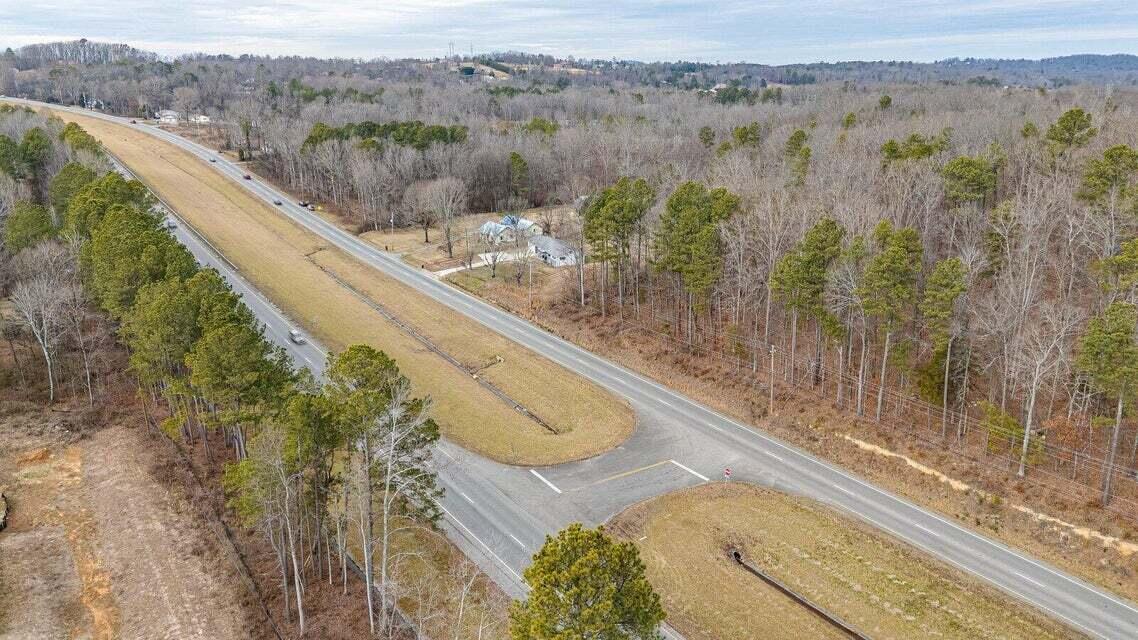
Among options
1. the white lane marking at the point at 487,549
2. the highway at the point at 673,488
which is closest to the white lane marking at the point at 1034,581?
the highway at the point at 673,488

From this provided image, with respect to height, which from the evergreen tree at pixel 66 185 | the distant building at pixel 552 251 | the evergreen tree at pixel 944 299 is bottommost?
the distant building at pixel 552 251

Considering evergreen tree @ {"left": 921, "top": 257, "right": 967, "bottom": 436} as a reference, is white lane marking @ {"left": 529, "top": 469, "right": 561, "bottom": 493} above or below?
below

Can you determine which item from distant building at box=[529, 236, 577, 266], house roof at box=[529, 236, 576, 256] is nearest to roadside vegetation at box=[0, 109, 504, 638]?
distant building at box=[529, 236, 577, 266]

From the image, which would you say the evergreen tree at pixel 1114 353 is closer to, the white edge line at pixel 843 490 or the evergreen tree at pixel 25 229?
the white edge line at pixel 843 490

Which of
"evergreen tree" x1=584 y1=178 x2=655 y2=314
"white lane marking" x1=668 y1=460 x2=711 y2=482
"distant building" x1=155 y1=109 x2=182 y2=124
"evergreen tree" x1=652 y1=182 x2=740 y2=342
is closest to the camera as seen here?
"white lane marking" x1=668 y1=460 x2=711 y2=482

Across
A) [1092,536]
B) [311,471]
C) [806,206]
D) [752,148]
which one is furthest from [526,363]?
[752,148]

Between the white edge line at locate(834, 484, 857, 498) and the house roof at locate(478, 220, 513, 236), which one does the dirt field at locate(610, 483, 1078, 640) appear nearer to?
the white edge line at locate(834, 484, 857, 498)

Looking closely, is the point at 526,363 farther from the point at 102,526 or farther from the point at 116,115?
the point at 116,115

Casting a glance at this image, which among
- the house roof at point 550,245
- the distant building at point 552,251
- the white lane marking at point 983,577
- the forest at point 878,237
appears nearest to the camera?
the white lane marking at point 983,577
